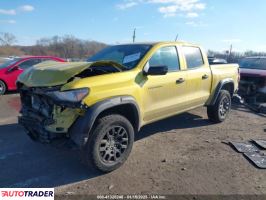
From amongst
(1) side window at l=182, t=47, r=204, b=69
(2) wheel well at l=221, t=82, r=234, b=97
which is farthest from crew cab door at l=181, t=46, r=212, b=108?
(2) wheel well at l=221, t=82, r=234, b=97

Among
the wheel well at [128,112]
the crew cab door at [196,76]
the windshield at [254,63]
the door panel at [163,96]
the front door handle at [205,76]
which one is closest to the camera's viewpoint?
the wheel well at [128,112]

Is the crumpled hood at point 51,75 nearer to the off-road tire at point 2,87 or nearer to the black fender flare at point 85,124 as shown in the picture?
the black fender flare at point 85,124

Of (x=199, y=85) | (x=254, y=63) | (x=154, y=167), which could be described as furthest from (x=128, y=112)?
(x=254, y=63)

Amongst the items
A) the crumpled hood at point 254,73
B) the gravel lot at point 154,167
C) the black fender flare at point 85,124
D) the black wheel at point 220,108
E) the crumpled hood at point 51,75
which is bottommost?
the gravel lot at point 154,167

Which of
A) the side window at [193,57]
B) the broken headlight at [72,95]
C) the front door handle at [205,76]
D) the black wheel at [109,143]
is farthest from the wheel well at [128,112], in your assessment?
the front door handle at [205,76]

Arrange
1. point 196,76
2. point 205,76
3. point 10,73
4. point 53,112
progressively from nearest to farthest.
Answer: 1. point 53,112
2. point 196,76
3. point 205,76
4. point 10,73

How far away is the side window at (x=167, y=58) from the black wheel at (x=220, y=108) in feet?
6.11

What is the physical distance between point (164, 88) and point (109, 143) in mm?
1501

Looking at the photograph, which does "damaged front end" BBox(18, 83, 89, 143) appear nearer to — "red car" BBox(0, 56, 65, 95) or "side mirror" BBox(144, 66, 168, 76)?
"side mirror" BBox(144, 66, 168, 76)

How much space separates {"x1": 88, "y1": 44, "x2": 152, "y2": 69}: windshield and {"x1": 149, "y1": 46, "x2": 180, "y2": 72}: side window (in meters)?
0.20

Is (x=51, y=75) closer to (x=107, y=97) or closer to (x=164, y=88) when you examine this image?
(x=107, y=97)

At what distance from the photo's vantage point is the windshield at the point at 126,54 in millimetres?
4855

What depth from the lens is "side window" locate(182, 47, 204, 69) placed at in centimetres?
584

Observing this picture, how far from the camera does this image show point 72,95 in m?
3.73
